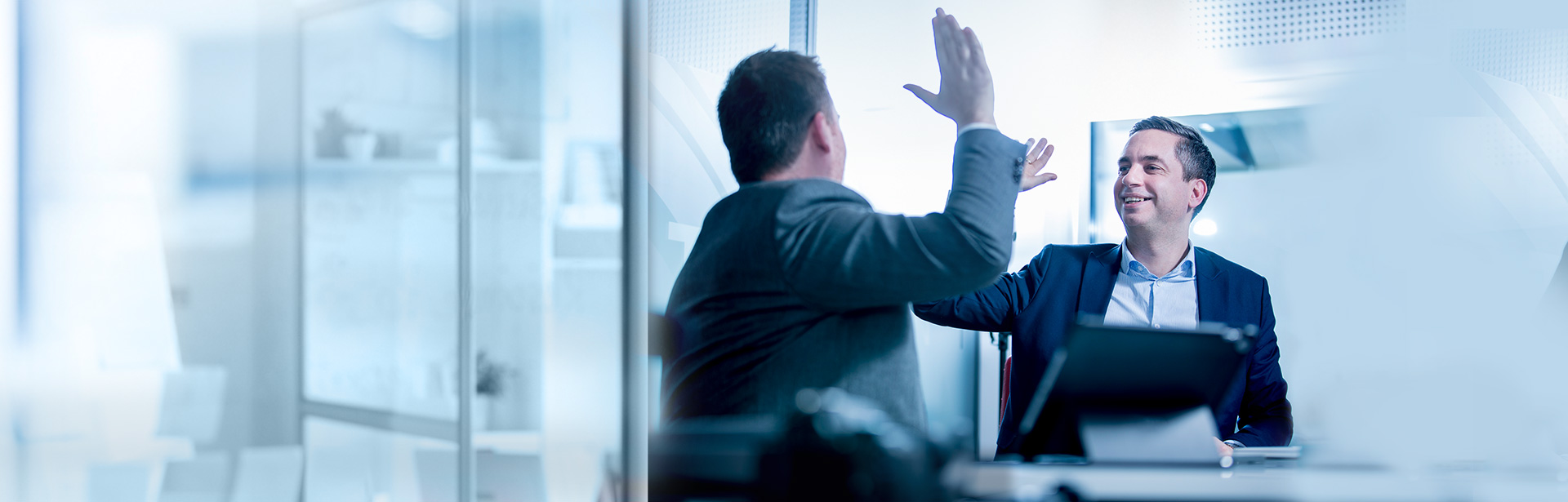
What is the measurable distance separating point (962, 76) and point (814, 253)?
352mm

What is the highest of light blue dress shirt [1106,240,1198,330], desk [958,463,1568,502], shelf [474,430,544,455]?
light blue dress shirt [1106,240,1198,330]

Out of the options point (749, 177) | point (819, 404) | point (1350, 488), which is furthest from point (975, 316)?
point (819, 404)

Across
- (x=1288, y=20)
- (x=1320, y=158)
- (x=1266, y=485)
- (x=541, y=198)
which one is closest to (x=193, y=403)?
(x=541, y=198)

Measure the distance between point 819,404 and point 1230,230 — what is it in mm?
2704

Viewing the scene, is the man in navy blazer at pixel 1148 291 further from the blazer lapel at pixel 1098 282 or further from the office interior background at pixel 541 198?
the office interior background at pixel 541 198

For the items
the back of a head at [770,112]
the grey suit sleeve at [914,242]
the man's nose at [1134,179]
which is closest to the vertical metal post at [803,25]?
the man's nose at [1134,179]

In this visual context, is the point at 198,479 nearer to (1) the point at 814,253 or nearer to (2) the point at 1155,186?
(1) the point at 814,253

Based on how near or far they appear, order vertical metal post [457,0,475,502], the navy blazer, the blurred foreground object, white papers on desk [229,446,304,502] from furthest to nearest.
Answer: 1. vertical metal post [457,0,475,502]
2. white papers on desk [229,446,304,502]
3. the navy blazer
4. the blurred foreground object

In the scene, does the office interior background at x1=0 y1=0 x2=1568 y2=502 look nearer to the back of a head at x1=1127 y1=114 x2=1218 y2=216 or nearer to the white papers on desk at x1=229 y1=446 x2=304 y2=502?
the white papers on desk at x1=229 y1=446 x2=304 y2=502

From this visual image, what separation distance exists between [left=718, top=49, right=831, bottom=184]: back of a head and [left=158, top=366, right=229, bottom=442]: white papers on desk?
71.4 inches

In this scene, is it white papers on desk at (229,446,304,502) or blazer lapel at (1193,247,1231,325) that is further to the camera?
white papers on desk at (229,446,304,502)

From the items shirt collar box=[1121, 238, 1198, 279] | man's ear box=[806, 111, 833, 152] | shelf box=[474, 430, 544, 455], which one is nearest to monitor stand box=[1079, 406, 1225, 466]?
man's ear box=[806, 111, 833, 152]

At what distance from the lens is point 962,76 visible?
1.27 m

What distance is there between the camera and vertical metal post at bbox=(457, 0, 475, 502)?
9.55ft
